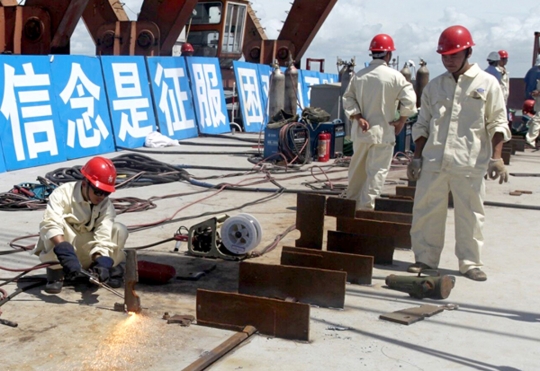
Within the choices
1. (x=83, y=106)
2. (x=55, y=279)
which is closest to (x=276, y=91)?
(x=83, y=106)

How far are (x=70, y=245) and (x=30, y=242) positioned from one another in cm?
203

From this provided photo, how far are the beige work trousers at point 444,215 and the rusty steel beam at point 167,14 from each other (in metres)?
15.4

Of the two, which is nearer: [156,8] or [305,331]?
[305,331]

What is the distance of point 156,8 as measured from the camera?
20906 mm

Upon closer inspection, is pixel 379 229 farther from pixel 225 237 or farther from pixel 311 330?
pixel 311 330

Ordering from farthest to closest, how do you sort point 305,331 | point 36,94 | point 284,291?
point 36,94 → point 284,291 → point 305,331

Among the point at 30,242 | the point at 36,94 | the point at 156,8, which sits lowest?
the point at 30,242

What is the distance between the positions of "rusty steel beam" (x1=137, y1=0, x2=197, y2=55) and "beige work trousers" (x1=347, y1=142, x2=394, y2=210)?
43.8 feet

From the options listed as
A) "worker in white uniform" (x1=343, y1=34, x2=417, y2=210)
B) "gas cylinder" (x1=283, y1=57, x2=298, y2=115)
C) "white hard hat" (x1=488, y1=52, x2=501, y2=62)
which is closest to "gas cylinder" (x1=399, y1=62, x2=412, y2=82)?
"white hard hat" (x1=488, y1=52, x2=501, y2=62)

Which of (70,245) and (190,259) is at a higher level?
(70,245)

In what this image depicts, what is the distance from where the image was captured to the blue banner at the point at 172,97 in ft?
51.6

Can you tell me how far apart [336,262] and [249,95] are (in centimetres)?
1355

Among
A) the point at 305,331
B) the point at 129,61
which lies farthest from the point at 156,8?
the point at 305,331

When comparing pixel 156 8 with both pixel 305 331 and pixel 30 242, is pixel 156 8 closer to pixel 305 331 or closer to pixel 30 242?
pixel 30 242
